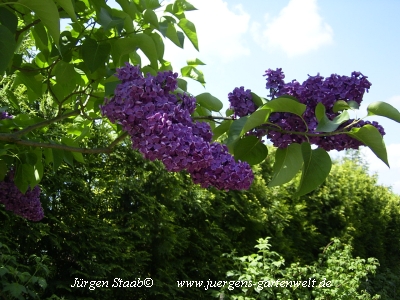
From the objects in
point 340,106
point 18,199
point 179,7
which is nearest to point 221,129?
point 340,106

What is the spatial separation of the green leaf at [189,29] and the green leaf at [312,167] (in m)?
0.73

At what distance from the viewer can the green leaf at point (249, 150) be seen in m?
1.44

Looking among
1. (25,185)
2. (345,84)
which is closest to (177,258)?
(25,185)

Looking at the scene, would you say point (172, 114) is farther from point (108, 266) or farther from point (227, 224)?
point (227, 224)

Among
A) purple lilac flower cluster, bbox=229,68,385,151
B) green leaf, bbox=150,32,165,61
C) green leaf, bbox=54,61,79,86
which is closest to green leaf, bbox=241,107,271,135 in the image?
purple lilac flower cluster, bbox=229,68,385,151

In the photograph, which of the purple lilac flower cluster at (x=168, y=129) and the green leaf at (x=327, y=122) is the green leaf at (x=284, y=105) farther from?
the purple lilac flower cluster at (x=168, y=129)

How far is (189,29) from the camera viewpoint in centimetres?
177

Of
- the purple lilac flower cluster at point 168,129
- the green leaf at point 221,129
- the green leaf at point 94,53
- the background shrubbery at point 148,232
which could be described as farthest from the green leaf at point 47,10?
the background shrubbery at point 148,232

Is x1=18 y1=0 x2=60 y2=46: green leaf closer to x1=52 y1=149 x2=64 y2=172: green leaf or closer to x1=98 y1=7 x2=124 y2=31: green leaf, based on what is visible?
x1=98 y1=7 x2=124 y2=31: green leaf

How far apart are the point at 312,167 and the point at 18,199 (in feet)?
5.60

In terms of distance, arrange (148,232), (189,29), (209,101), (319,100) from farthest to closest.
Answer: (148,232)
(189,29)
(209,101)
(319,100)

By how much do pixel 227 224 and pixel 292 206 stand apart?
155 centimetres

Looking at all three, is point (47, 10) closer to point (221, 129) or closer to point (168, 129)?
point (168, 129)

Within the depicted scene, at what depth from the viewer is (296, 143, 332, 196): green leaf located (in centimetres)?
121
